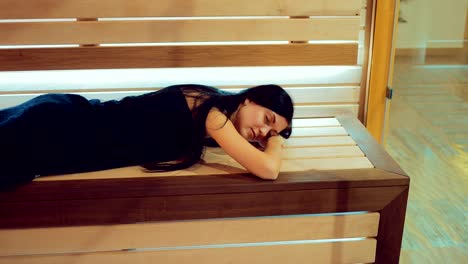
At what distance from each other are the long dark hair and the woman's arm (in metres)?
0.04

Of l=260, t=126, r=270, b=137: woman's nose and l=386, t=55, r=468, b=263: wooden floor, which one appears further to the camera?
l=386, t=55, r=468, b=263: wooden floor

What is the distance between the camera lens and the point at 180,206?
1.78m

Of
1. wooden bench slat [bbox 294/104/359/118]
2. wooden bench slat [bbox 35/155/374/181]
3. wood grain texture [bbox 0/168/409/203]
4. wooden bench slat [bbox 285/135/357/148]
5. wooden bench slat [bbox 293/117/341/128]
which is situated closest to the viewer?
wood grain texture [bbox 0/168/409/203]

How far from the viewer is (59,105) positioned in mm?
1926

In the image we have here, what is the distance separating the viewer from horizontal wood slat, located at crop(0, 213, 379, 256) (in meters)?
1.80

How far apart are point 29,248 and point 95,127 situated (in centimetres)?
50

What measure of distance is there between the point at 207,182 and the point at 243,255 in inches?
13.1

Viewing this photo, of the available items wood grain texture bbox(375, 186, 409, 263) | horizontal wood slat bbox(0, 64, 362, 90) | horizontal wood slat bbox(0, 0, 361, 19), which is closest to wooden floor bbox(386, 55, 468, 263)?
wood grain texture bbox(375, 186, 409, 263)

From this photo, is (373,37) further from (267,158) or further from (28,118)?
(28,118)

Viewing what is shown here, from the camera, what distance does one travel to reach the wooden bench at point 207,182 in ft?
5.81

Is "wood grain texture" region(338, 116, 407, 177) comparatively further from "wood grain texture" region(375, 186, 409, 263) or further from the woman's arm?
the woman's arm

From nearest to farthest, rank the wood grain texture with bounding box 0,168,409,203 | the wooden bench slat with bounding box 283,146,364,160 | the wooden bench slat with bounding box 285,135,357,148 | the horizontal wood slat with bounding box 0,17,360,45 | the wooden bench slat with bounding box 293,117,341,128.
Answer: the wood grain texture with bounding box 0,168,409,203, the wooden bench slat with bounding box 283,146,364,160, the wooden bench slat with bounding box 285,135,357,148, the horizontal wood slat with bounding box 0,17,360,45, the wooden bench slat with bounding box 293,117,341,128

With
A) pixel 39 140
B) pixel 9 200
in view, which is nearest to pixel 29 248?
pixel 9 200

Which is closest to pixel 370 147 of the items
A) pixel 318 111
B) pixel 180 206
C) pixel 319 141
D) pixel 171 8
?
pixel 319 141
